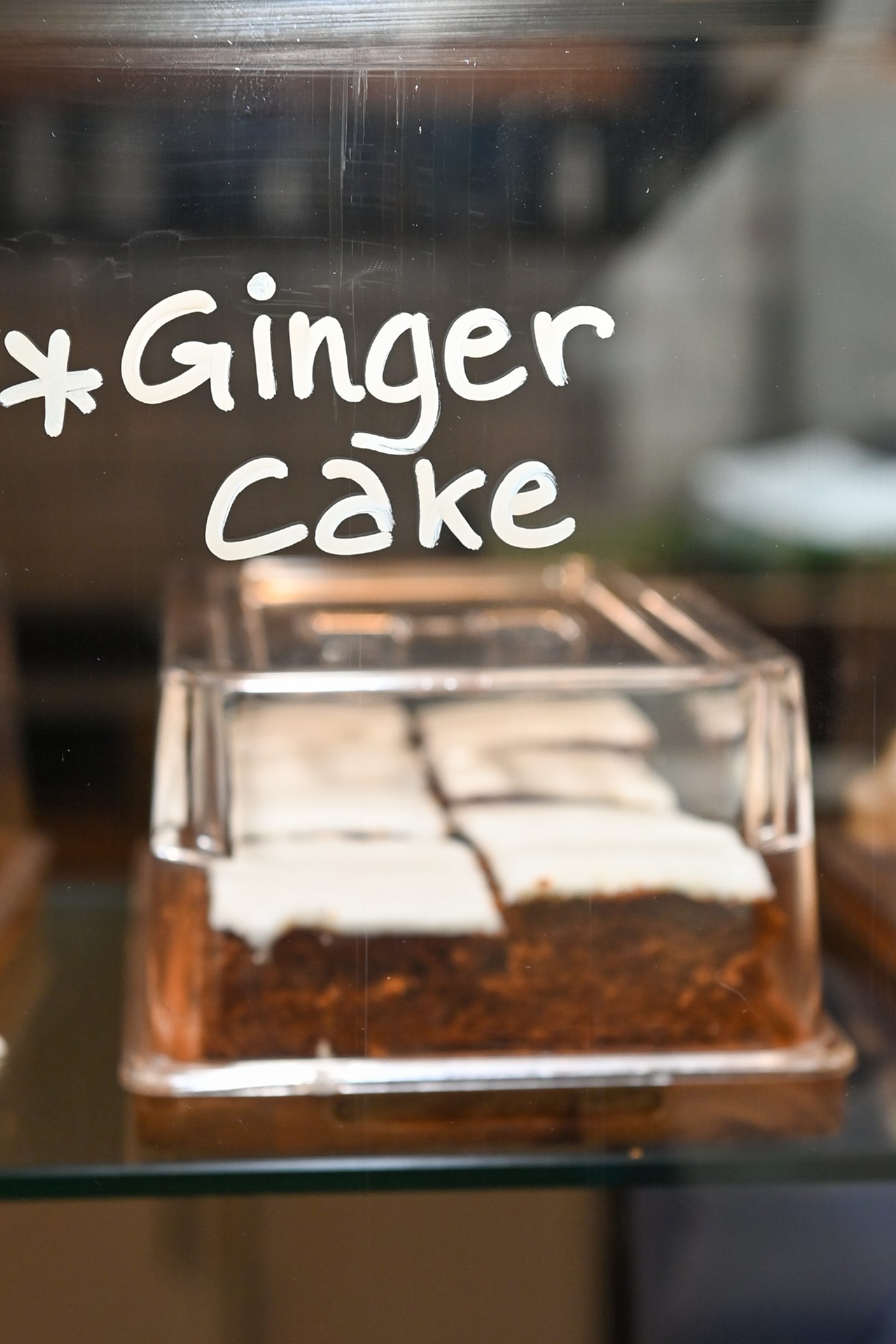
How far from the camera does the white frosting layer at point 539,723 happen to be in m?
0.49

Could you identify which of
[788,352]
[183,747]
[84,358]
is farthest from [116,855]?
[788,352]

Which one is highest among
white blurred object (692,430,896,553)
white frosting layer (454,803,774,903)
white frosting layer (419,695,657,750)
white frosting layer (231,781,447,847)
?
white blurred object (692,430,896,553)

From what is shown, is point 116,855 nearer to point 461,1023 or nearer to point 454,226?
point 461,1023

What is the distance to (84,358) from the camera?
400 millimetres

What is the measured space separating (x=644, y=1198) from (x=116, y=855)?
0.71ft

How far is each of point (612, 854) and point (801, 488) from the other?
0.44 feet

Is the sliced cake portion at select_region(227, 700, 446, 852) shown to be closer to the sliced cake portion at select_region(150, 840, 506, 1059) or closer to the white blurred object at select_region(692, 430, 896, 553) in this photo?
the sliced cake portion at select_region(150, 840, 506, 1059)

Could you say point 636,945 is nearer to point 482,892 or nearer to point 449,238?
point 482,892

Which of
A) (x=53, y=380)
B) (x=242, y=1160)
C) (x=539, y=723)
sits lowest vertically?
(x=242, y=1160)

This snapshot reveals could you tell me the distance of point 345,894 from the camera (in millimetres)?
454

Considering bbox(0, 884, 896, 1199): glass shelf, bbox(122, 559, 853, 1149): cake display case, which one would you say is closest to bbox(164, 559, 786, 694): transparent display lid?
bbox(122, 559, 853, 1149): cake display case

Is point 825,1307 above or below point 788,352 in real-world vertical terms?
below

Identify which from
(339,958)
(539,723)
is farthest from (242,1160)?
(539,723)

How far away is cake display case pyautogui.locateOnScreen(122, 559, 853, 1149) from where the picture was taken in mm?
446
